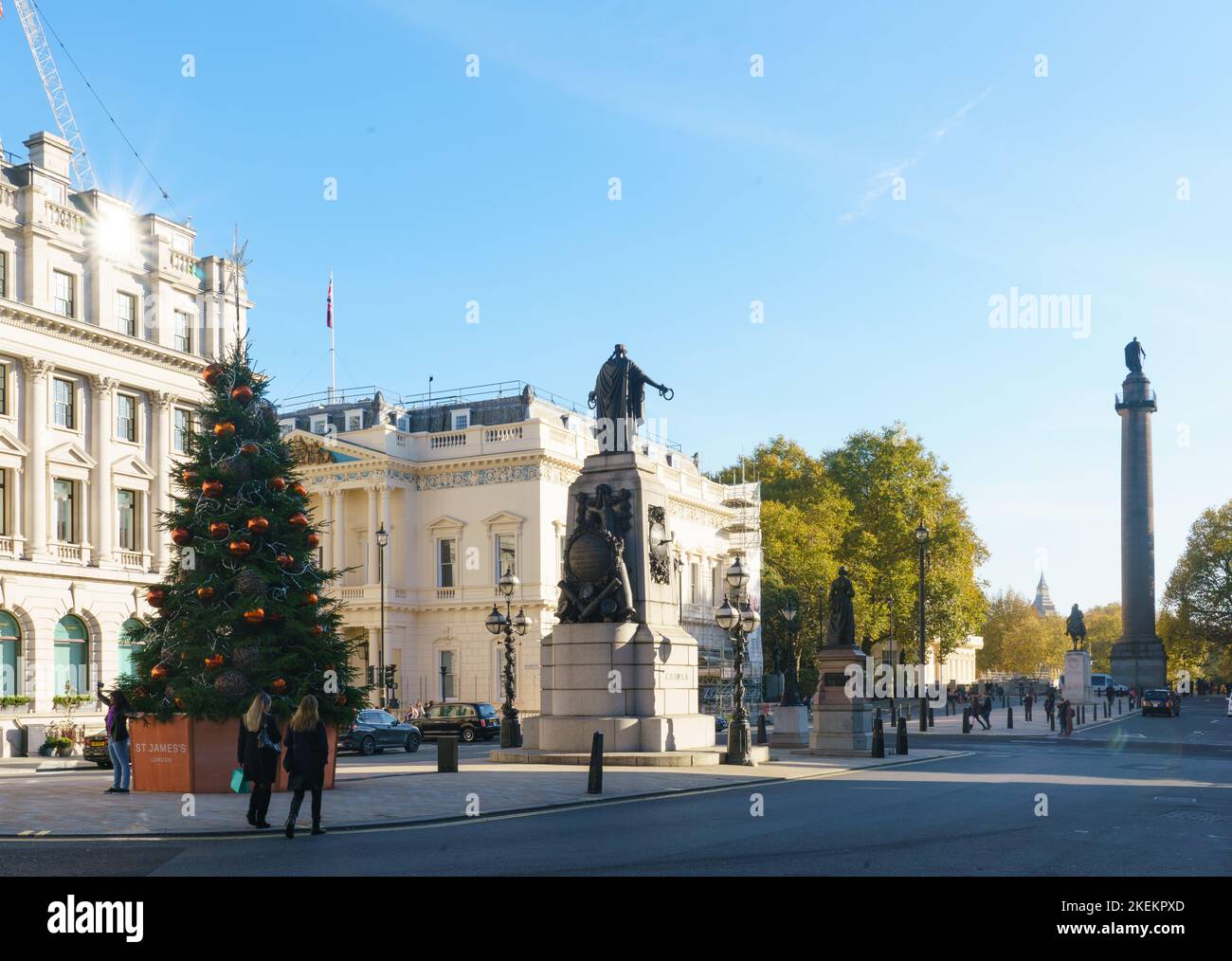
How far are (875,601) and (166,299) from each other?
53089 mm

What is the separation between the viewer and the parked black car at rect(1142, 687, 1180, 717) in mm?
63781

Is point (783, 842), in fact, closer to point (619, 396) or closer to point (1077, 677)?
point (619, 396)

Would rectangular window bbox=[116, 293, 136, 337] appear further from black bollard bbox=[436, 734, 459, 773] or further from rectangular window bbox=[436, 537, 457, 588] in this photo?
black bollard bbox=[436, 734, 459, 773]

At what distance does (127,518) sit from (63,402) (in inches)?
225

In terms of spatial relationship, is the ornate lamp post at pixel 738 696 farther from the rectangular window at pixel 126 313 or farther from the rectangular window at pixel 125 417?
the rectangular window at pixel 125 417

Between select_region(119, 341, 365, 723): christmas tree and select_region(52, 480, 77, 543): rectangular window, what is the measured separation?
95.8 feet

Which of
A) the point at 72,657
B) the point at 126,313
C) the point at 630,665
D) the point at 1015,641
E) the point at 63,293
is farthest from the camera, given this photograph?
the point at 1015,641

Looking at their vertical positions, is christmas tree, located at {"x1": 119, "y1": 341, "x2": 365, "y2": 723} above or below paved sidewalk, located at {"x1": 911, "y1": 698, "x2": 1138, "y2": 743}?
above

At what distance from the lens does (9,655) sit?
4531 centimetres

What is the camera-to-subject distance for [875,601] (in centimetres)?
A: 8838

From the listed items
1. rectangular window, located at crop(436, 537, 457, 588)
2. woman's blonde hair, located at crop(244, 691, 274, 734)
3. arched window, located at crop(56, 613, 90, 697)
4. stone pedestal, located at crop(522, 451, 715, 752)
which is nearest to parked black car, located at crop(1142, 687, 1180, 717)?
rectangular window, located at crop(436, 537, 457, 588)

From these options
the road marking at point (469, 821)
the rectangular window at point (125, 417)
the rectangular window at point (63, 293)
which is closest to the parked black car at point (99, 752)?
the road marking at point (469, 821)

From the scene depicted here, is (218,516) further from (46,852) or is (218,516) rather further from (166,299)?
(166,299)

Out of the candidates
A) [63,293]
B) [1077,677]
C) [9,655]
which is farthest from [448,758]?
[1077,677]
